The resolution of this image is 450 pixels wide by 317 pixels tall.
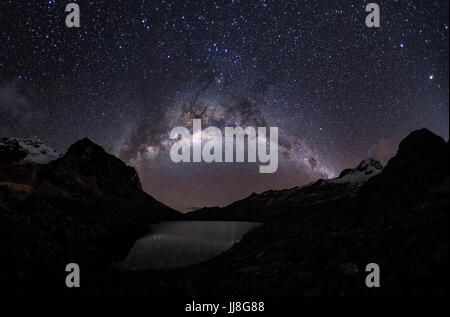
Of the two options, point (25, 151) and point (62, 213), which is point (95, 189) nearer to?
point (25, 151)

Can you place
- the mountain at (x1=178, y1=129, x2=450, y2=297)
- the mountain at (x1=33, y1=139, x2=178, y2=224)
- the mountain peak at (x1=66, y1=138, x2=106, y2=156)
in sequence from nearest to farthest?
the mountain at (x1=178, y1=129, x2=450, y2=297) → the mountain at (x1=33, y1=139, x2=178, y2=224) → the mountain peak at (x1=66, y1=138, x2=106, y2=156)

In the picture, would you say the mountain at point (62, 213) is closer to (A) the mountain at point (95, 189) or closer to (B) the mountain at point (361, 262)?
(A) the mountain at point (95, 189)

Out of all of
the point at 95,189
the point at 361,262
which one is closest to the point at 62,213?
the point at 361,262

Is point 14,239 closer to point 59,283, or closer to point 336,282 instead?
point 59,283

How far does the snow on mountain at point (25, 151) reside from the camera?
141 metres

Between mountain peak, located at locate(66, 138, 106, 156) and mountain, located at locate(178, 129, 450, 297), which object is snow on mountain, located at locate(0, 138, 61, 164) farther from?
mountain, located at locate(178, 129, 450, 297)

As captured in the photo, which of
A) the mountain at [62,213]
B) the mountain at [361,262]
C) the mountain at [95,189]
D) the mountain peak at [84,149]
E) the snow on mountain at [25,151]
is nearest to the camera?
the mountain at [361,262]

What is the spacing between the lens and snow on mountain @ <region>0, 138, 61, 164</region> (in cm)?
14062

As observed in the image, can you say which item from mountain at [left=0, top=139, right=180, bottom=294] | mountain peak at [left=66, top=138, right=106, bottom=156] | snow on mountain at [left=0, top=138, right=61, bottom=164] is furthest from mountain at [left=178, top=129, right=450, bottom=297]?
mountain peak at [left=66, top=138, right=106, bottom=156]

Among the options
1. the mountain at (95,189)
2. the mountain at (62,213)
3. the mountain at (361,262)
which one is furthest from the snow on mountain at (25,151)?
the mountain at (361,262)

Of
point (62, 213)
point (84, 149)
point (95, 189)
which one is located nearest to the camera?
point (62, 213)

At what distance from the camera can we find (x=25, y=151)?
158 m
